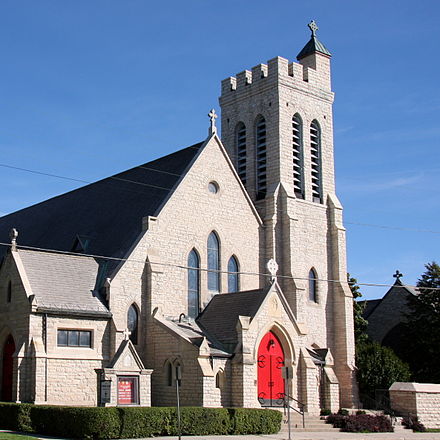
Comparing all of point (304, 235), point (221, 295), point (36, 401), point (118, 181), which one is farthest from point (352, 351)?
point (36, 401)

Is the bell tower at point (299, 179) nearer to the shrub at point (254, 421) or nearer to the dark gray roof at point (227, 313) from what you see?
the dark gray roof at point (227, 313)

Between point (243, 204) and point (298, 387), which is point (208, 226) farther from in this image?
point (298, 387)

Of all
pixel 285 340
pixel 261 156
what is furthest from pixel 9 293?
pixel 261 156

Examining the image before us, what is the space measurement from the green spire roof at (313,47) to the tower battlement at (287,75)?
0.27 m

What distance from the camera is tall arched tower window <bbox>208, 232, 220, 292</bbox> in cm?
3856

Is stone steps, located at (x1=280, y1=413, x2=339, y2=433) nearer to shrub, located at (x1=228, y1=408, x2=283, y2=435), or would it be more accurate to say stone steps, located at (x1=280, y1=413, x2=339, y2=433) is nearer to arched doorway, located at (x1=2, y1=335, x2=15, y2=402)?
shrub, located at (x1=228, y1=408, x2=283, y2=435)

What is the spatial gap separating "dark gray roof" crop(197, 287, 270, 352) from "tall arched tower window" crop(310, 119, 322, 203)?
36.3 feet

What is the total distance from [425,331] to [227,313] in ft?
53.2

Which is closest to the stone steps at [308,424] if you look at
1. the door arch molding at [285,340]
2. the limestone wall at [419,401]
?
the door arch molding at [285,340]

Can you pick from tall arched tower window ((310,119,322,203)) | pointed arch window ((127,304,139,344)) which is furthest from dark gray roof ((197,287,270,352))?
tall arched tower window ((310,119,322,203))

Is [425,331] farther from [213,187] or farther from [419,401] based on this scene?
[213,187]

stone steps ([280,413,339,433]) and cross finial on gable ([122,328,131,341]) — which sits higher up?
cross finial on gable ([122,328,131,341])

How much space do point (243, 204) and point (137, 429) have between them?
17164 mm

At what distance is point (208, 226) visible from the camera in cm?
3888
